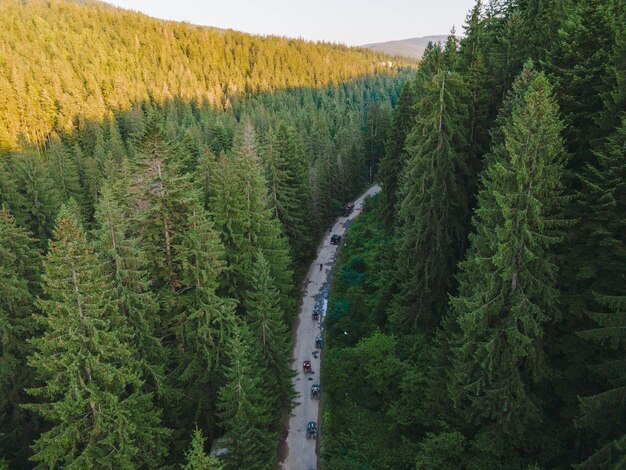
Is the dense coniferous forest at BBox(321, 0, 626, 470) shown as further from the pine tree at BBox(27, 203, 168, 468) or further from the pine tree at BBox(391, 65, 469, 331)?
the pine tree at BBox(27, 203, 168, 468)

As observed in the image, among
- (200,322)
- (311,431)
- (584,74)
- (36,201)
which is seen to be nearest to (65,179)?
(36,201)

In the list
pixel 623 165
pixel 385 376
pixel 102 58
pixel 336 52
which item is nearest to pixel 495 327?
pixel 623 165

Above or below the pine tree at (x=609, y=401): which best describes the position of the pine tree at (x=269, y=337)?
below

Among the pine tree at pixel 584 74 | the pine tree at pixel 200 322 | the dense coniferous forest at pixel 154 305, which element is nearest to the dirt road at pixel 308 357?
the dense coniferous forest at pixel 154 305

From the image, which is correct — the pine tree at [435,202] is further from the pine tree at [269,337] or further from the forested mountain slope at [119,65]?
the forested mountain slope at [119,65]

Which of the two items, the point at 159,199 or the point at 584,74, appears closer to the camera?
→ the point at 584,74

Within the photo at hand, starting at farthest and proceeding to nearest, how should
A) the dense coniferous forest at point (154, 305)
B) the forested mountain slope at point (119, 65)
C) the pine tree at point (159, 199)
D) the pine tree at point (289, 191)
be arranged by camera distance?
the forested mountain slope at point (119, 65), the pine tree at point (289, 191), the pine tree at point (159, 199), the dense coniferous forest at point (154, 305)

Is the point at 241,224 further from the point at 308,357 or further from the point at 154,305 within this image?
the point at 308,357

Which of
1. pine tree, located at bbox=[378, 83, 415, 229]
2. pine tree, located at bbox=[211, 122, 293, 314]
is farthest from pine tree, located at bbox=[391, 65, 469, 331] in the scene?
pine tree, located at bbox=[378, 83, 415, 229]
